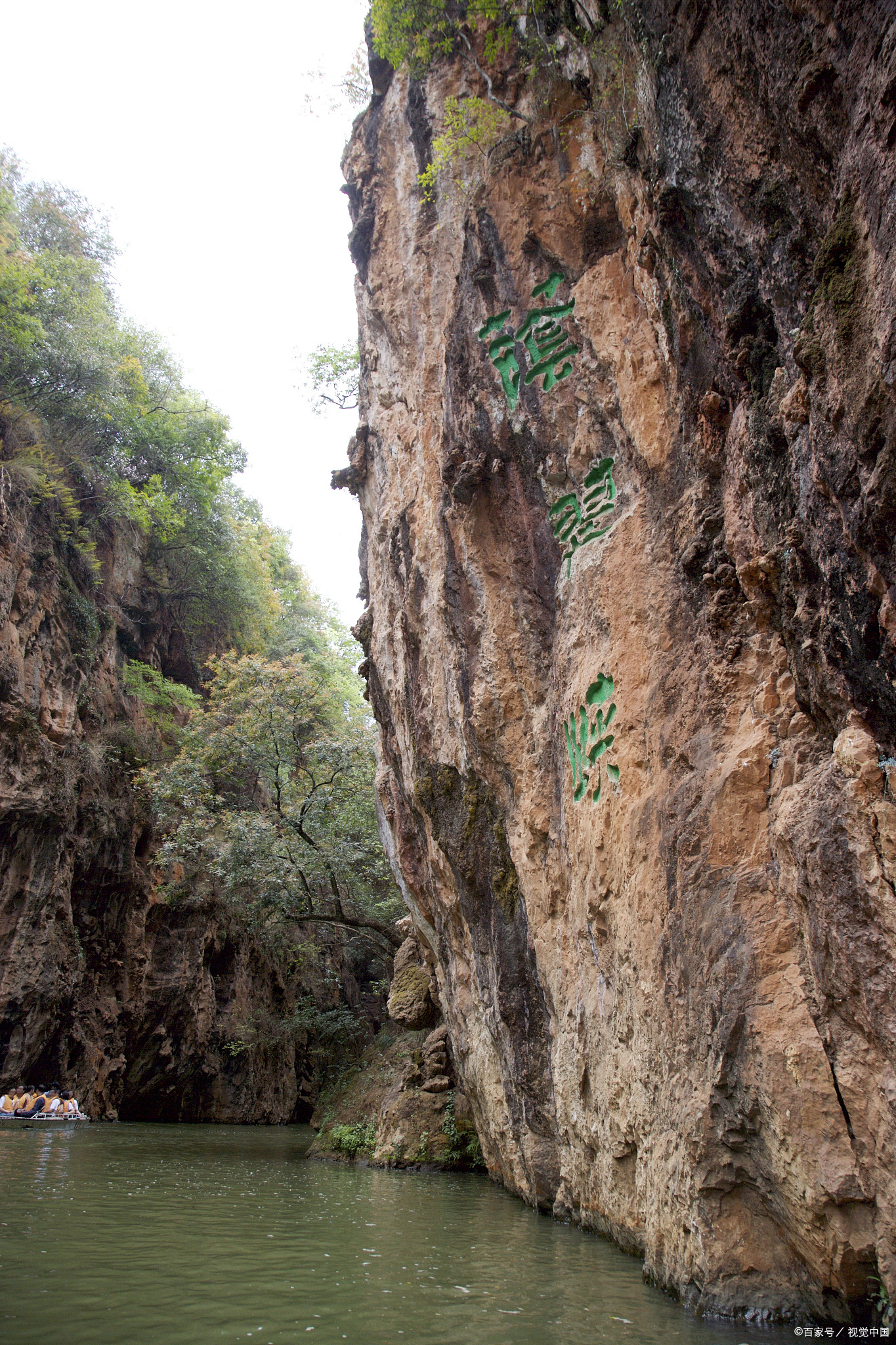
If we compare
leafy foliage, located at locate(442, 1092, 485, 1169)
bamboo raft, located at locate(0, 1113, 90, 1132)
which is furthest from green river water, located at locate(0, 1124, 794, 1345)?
bamboo raft, located at locate(0, 1113, 90, 1132)

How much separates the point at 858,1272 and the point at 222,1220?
4.79 meters

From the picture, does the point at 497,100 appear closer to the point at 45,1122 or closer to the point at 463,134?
the point at 463,134

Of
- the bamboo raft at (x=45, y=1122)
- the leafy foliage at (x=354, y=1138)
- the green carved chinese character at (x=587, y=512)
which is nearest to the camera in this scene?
the green carved chinese character at (x=587, y=512)

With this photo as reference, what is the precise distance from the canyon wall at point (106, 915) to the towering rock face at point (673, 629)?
913 cm

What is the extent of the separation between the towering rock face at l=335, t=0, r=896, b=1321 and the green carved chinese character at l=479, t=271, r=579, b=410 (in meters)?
→ 0.03

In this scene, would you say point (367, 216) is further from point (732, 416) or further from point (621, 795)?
point (621, 795)

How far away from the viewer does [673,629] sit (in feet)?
17.5

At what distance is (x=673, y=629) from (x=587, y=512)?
165 centimetres

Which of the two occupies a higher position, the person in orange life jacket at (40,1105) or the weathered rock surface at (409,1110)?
the weathered rock surface at (409,1110)

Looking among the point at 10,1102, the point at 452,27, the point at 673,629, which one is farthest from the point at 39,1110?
the point at 452,27

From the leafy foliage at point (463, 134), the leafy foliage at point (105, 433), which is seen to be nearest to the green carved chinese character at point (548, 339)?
the leafy foliage at point (463, 134)

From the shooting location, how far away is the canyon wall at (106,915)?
48.0 feet

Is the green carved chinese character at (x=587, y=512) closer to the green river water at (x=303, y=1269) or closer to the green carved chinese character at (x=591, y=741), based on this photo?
the green carved chinese character at (x=591, y=741)

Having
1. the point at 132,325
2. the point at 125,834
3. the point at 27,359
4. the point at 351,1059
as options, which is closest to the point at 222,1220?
the point at 351,1059
